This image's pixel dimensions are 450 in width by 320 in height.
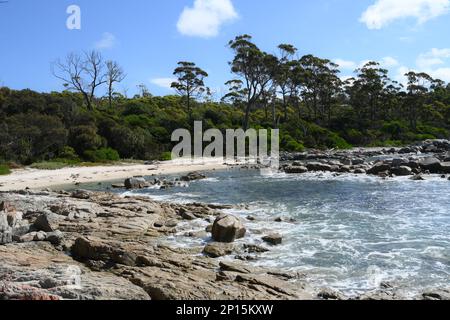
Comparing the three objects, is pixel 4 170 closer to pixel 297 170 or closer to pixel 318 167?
pixel 297 170

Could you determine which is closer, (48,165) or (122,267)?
(122,267)

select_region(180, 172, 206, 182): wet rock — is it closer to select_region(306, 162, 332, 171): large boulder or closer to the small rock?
select_region(306, 162, 332, 171): large boulder

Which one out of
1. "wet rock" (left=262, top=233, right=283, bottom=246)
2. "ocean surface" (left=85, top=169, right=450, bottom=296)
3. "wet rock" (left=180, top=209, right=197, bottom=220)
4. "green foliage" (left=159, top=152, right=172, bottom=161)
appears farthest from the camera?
"green foliage" (left=159, top=152, right=172, bottom=161)

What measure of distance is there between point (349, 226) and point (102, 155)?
2447 cm

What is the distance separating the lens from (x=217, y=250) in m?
9.02

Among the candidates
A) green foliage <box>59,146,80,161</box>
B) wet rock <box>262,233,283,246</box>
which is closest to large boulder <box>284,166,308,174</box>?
green foliage <box>59,146,80,161</box>

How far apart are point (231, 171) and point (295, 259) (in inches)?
804

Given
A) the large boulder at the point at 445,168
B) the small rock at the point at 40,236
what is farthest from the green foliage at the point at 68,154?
the large boulder at the point at 445,168

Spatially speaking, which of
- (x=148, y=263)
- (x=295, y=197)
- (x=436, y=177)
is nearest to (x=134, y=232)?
(x=148, y=263)

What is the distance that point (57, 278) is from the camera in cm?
609

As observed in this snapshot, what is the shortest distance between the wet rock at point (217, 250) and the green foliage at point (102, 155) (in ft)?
79.8

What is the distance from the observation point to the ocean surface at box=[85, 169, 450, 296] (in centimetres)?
788

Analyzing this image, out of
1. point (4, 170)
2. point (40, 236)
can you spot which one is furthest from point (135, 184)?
point (40, 236)

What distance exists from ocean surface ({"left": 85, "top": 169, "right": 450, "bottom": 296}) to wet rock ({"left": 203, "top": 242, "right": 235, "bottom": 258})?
76cm
